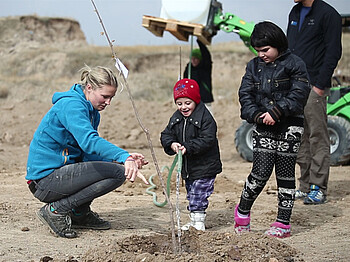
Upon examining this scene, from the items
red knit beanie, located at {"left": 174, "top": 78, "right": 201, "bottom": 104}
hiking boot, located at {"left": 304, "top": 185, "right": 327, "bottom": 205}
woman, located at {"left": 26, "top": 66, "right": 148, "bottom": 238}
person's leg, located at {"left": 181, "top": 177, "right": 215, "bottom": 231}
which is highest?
red knit beanie, located at {"left": 174, "top": 78, "right": 201, "bottom": 104}

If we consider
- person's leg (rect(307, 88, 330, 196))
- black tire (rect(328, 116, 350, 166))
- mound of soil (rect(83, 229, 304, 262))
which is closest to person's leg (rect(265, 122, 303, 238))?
mound of soil (rect(83, 229, 304, 262))

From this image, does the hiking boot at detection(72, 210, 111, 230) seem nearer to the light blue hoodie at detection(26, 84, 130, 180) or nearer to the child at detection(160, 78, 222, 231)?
the light blue hoodie at detection(26, 84, 130, 180)

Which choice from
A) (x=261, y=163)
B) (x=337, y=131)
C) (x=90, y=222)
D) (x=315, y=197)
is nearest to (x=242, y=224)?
(x=261, y=163)

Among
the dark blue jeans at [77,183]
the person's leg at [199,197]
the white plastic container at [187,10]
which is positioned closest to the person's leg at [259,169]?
the person's leg at [199,197]

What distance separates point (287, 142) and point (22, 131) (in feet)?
29.6

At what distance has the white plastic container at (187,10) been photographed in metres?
7.22

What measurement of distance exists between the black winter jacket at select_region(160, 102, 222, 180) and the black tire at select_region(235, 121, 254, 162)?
4645 mm

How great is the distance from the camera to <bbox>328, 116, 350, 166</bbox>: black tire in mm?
7918

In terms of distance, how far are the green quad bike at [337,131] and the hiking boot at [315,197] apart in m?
2.79

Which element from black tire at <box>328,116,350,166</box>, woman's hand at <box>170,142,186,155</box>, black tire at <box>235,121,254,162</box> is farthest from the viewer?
black tire at <box>235,121,254,162</box>

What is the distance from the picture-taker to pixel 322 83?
5.08 meters

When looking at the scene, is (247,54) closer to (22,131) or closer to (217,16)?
(22,131)

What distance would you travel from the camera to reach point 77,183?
12.6 feet

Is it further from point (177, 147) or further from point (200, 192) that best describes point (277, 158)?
point (177, 147)
